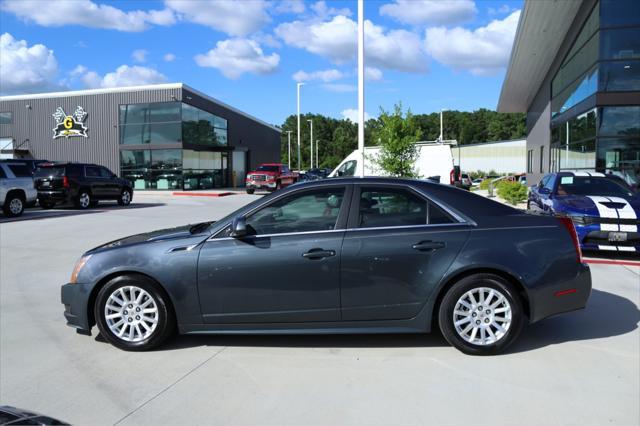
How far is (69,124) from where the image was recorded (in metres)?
36.7

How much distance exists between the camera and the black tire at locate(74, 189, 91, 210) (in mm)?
19469

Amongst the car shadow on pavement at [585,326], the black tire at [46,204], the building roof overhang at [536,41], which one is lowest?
the car shadow on pavement at [585,326]

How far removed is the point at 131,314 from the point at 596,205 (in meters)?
7.60

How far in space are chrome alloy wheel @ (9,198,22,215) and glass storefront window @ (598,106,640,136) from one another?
1879 cm

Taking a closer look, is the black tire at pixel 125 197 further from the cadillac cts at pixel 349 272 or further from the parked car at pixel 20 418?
the parked car at pixel 20 418

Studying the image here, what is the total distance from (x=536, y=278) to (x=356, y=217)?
63.0 inches

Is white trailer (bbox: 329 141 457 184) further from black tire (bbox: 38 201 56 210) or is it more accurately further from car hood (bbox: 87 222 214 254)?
car hood (bbox: 87 222 214 254)

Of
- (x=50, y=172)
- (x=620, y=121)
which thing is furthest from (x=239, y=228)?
(x=50, y=172)

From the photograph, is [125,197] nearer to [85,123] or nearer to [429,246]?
[85,123]

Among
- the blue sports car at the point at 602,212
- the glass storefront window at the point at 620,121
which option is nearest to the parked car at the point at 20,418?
the blue sports car at the point at 602,212

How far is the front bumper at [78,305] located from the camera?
457 centimetres

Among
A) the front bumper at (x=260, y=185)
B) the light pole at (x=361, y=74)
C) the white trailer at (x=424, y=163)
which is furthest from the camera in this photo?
the front bumper at (x=260, y=185)

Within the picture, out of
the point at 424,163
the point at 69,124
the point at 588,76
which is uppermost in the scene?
the point at 69,124

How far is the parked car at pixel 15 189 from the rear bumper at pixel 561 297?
53.3ft
